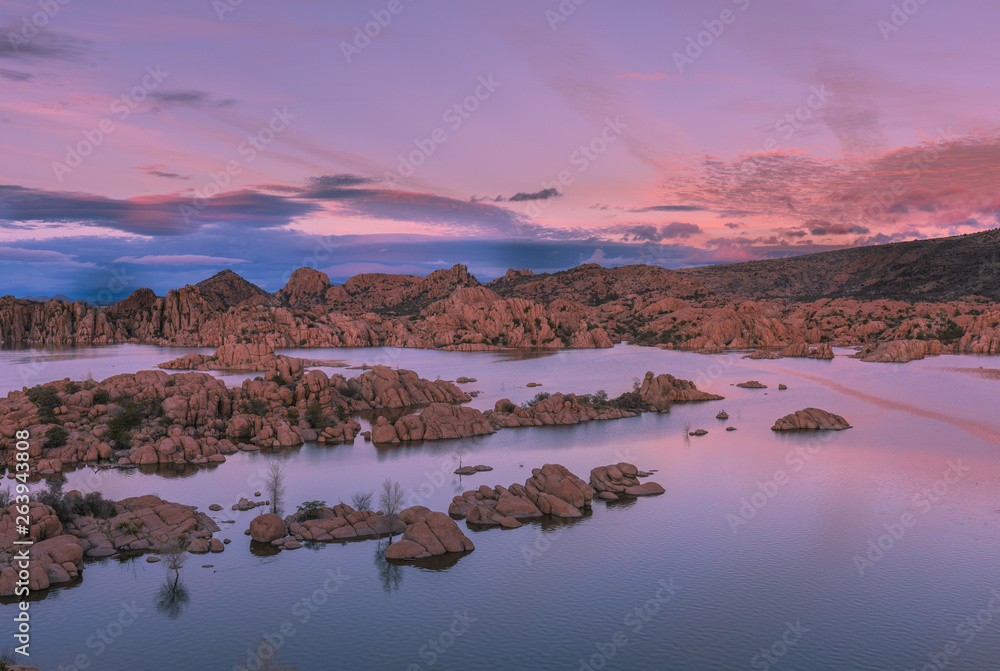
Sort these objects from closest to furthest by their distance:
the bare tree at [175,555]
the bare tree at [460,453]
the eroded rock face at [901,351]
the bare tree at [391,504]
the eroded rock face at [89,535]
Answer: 1. the eroded rock face at [89,535]
2. the bare tree at [175,555]
3. the bare tree at [391,504]
4. the bare tree at [460,453]
5. the eroded rock face at [901,351]

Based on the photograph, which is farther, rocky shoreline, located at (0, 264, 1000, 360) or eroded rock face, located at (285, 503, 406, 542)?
rocky shoreline, located at (0, 264, 1000, 360)

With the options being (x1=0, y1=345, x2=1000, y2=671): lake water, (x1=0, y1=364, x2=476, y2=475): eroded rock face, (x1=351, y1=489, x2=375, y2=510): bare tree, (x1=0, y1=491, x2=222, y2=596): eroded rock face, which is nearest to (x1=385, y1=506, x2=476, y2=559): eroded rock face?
(x1=0, y1=345, x2=1000, y2=671): lake water

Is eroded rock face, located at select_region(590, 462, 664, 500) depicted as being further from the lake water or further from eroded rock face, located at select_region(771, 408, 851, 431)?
eroded rock face, located at select_region(771, 408, 851, 431)

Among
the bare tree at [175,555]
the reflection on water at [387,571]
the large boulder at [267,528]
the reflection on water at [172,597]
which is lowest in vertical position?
the reflection on water at [172,597]

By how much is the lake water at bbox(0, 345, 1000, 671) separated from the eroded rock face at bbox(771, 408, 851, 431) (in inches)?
219

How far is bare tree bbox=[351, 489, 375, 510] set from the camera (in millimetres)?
35406

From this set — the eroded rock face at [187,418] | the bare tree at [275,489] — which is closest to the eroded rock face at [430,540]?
the bare tree at [275,489]

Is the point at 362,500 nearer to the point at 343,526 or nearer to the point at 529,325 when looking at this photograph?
the point at 343,526

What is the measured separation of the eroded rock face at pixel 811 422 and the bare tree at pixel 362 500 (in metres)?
34.2

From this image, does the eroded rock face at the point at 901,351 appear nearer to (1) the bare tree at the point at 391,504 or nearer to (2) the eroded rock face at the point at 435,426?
(2) the eroded rock face at the point at 435,426

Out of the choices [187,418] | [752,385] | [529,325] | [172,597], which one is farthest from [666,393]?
[529,325]

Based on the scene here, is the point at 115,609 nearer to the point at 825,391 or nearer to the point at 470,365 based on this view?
the point at 825,391

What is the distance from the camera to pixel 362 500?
3584cm

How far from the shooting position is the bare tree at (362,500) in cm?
3541
